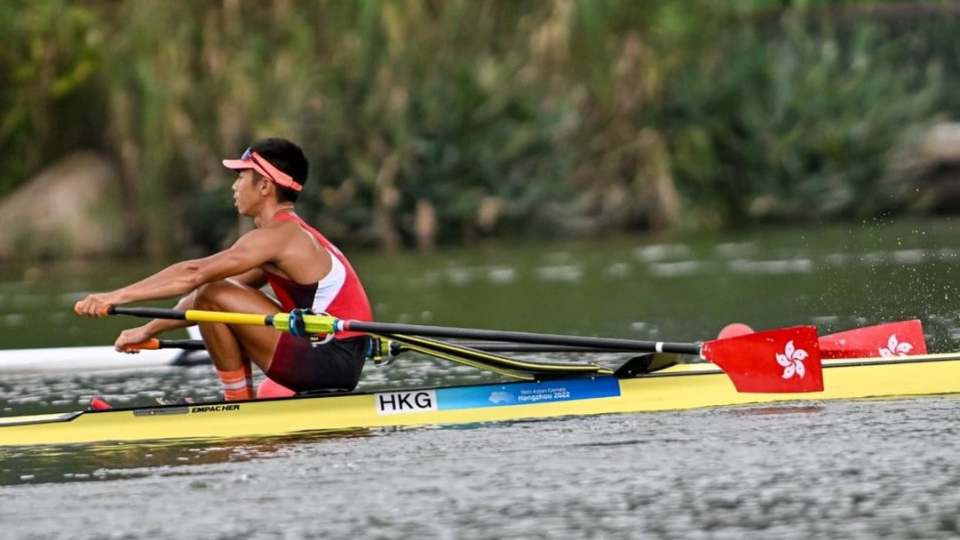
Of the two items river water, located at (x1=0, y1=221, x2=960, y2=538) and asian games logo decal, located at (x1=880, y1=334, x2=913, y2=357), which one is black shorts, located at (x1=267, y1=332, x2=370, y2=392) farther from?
asian games logo decal, located at (x1=880, y1=334, x2=913, y2=357)

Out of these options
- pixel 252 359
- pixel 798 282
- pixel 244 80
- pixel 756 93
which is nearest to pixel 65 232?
pixel 244 80

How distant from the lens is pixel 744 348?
11.4 metres

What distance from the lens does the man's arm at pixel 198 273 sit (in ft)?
36.8

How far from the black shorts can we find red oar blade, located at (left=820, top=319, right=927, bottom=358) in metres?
2.97

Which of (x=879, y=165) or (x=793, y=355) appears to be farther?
(x=879, y=165)

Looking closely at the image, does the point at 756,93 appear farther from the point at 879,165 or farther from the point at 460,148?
the point at 460,148

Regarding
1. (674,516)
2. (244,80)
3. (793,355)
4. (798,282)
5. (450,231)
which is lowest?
(674,516)

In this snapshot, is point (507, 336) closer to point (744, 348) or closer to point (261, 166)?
point (744, 348)

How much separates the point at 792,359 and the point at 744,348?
0.28 meters

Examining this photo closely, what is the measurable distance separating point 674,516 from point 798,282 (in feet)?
41.1

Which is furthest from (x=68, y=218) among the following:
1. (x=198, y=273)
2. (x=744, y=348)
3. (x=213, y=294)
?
(x=744, y=348)

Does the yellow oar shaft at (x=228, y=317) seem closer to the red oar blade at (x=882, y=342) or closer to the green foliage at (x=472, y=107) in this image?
the red oar blade at (x=882, y=342)

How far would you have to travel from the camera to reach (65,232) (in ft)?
99.8

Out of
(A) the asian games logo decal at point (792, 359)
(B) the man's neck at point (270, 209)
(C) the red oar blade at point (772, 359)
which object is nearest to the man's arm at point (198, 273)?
(B) the man's neck at point (270, 209)
